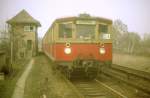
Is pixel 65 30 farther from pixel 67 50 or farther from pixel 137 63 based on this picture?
pixel 137 63

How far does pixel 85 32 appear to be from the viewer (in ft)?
36.7

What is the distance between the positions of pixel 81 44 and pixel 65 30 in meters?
1.03

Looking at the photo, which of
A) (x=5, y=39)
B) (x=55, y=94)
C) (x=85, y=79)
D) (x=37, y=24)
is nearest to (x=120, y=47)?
(x=37, y=24)

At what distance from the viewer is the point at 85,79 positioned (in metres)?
12.5

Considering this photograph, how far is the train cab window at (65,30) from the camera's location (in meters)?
11.1

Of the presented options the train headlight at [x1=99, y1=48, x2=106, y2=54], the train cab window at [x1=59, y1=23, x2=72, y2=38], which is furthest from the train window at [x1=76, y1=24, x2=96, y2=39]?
the train headlight at [x1=99, y1=48, x2=106, y2=54]

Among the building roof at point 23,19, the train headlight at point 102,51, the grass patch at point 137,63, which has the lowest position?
the grass patch at point 137,63

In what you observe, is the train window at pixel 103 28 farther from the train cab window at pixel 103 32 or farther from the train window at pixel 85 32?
the train window at pixel 85 32

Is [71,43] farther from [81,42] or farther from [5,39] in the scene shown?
[5,39]

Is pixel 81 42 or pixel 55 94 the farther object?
pixel 81 42

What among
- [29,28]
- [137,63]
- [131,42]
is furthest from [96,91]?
[29,28]

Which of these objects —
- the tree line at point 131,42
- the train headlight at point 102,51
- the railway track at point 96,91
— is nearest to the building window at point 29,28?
the tree line at point 131,42

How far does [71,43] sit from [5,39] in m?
9.68

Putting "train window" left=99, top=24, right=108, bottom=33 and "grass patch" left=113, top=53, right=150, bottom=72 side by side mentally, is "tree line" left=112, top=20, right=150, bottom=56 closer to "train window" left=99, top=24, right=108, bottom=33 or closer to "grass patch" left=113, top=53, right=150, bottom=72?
"grass patch" left=113, top=53, right=150, bottom=72
